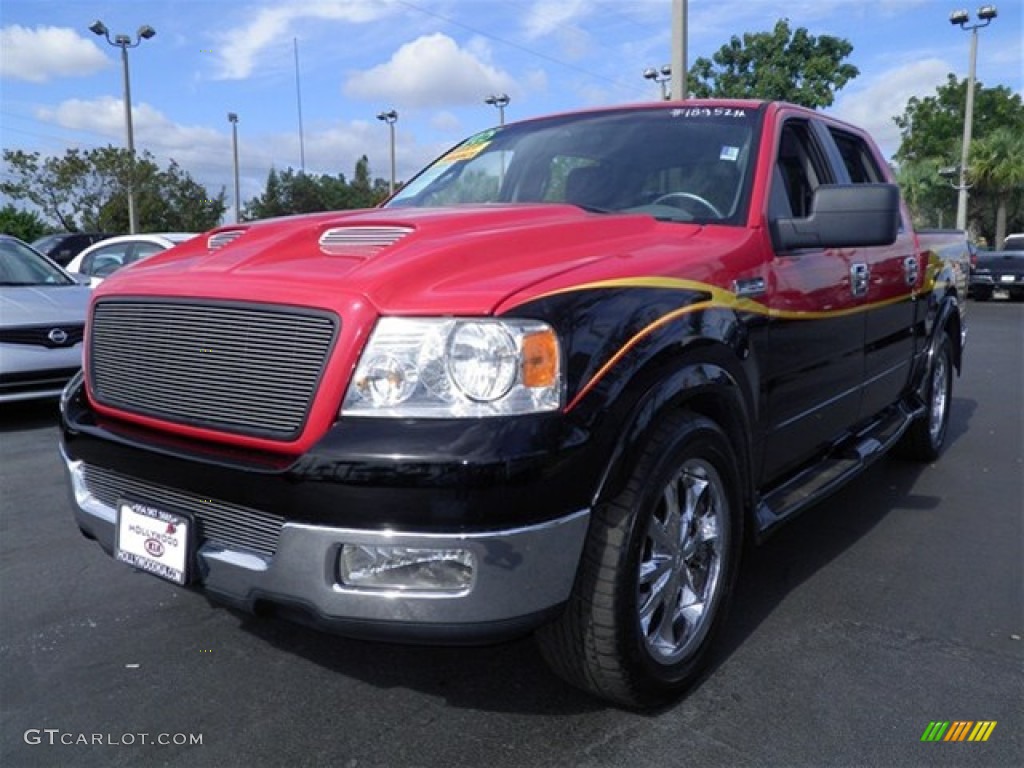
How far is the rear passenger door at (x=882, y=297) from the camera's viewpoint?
4.04 m

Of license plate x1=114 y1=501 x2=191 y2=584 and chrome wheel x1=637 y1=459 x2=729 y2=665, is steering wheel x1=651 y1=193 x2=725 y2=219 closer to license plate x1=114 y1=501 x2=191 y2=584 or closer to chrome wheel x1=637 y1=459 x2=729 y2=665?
chrome wheel x1=637 y1=459 x2=729 y2=665

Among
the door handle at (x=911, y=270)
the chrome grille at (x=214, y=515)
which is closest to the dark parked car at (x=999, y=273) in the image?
the door handle at (x=911, y=270)

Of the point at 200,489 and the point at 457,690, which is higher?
the point at 200,489

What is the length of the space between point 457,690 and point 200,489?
1.01 m

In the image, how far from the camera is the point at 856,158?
4.52 m

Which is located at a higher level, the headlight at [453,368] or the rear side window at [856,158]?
the rear side window at [856,158]

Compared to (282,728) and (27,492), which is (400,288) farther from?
(27,492)

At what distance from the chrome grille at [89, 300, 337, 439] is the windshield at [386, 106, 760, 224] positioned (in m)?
1.42

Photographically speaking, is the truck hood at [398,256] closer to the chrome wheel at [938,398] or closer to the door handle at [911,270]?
the door handle at [911,270]

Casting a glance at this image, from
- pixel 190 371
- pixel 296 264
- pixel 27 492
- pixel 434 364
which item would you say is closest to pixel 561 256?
pixel 434 364

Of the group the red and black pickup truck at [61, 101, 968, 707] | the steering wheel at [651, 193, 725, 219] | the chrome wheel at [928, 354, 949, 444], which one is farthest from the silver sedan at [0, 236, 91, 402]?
the chrome wheel at [928, 354, 949, 444]

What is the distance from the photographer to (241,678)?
109 inches

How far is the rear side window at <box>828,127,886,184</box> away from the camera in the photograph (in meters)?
4.29

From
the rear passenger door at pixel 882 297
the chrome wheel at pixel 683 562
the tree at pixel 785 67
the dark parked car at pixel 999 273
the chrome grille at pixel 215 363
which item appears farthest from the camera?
the tree at pixel 785 67
